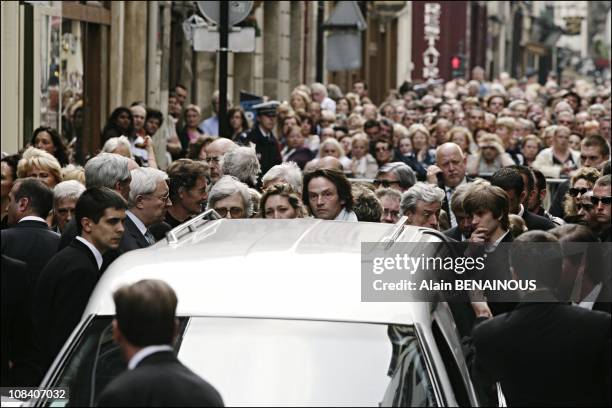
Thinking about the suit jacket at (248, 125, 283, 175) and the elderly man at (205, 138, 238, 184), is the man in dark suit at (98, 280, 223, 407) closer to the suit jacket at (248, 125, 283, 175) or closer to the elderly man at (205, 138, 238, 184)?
the elderly man at (205, 138, 238, 184)

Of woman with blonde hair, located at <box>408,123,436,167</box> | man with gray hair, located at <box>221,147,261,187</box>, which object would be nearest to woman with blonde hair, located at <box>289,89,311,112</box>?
woman with blonde hair, located at <box>408,123,436,167</box>

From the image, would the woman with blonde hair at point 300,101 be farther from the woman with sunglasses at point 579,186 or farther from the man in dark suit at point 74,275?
the man in dark suit at point 74,275

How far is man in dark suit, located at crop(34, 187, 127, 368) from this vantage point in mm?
→ 7773

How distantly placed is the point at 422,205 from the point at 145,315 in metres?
5.49

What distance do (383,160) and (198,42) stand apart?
92.0 inches

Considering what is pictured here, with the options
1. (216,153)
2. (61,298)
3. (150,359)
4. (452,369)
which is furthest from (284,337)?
(216,153)

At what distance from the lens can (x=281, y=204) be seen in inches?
394

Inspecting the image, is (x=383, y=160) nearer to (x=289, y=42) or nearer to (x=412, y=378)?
(x=412, y=378)

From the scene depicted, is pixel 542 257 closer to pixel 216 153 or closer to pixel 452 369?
pixel 452 369

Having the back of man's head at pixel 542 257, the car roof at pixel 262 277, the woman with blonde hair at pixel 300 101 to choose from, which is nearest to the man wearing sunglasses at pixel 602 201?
the back of man's head at pixel 542 257

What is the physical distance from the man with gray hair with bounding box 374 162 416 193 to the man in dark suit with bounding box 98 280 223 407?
7391 millimetres

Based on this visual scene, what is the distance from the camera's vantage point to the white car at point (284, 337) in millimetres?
5945

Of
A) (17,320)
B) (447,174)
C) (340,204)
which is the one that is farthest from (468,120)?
(17,320)

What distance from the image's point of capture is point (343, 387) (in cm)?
593
